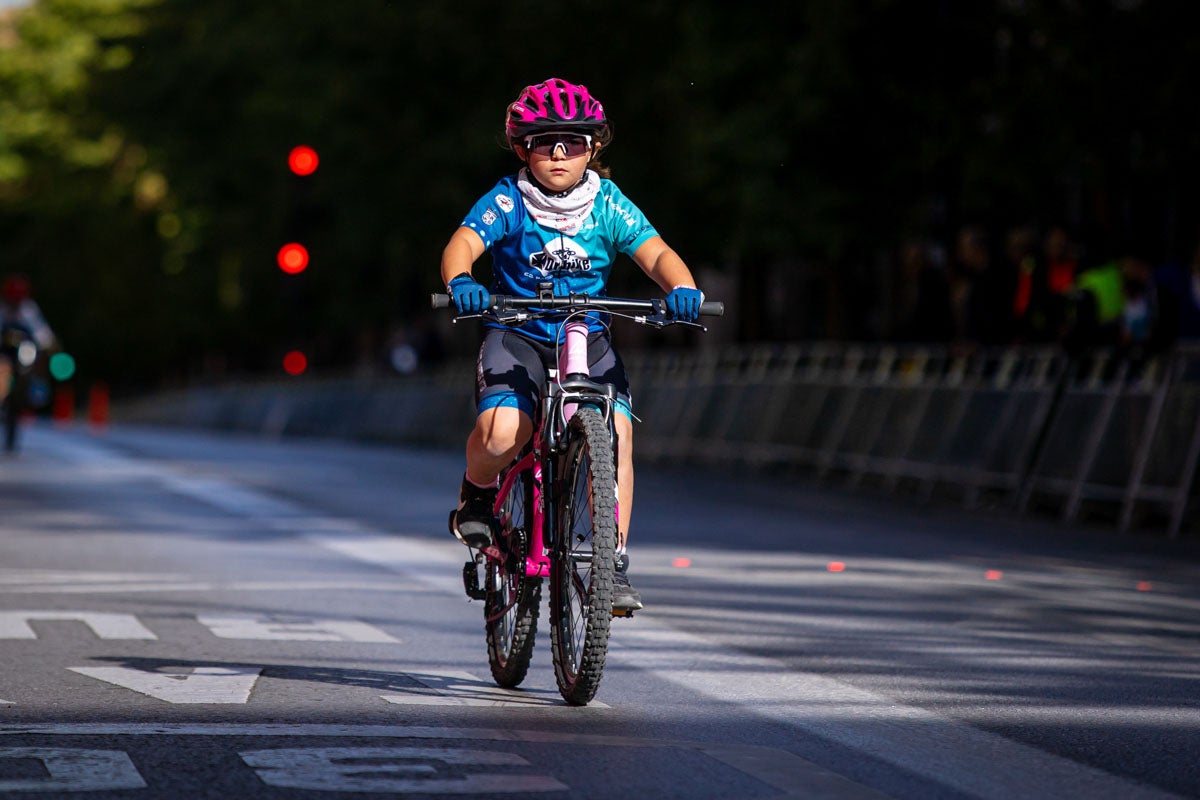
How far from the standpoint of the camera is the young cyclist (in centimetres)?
831

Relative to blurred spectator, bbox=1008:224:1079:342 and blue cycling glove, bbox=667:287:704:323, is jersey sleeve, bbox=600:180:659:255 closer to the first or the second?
blue cycling glove, bbox=667:287:704:323

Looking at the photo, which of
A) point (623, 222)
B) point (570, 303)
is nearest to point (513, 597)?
point (570, 303)

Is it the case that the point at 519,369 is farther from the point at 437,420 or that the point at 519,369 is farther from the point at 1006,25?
the point at 437,420

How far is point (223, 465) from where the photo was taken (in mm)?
26406

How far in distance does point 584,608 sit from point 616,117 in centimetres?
3065

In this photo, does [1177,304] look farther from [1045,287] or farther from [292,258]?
[292,258]

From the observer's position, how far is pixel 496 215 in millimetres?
8438

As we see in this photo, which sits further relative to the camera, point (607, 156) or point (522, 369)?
point (607, 156)

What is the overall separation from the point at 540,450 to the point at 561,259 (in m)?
0.66

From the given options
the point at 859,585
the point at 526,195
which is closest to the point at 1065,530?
the point at 859,585

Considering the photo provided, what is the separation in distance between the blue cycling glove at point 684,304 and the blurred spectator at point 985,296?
12.7 metres

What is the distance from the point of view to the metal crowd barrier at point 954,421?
17.5m

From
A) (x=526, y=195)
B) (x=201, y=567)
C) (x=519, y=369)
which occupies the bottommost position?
(x=201, y=567)

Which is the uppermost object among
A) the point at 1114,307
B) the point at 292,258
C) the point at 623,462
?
the point at 292,258
